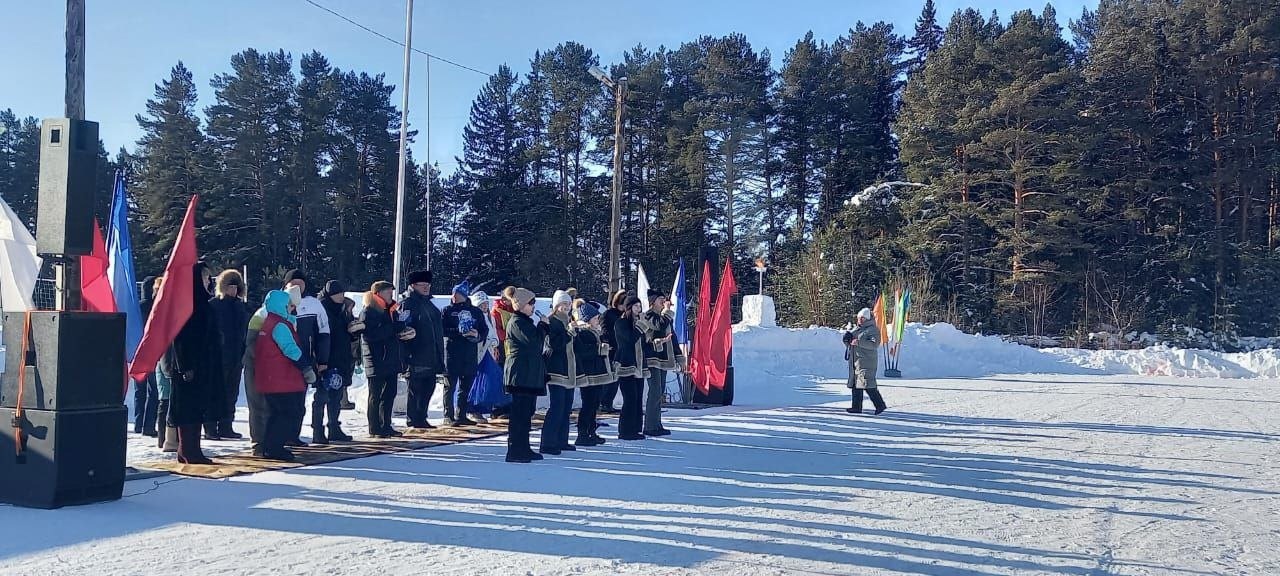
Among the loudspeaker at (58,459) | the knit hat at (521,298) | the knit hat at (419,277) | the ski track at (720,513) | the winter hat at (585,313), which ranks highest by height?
the knit hat at (419,277)

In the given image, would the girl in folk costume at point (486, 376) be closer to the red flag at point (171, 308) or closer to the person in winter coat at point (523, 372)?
the person in winter coat at point (523, 372)

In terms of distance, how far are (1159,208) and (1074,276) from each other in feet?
17.7

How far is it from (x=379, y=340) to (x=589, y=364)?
2451 mm

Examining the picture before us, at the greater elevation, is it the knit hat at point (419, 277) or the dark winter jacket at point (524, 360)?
the knit hat at point (419, 277)

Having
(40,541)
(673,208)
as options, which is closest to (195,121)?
A: (673,208)

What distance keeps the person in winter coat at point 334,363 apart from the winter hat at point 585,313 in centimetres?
258

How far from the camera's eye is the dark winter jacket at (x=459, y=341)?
477 inches

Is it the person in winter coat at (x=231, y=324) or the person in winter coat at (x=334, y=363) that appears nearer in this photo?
the person in winter coat at (x=231, y=324)

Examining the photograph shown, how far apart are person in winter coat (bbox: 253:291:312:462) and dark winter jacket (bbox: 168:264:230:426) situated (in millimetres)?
386

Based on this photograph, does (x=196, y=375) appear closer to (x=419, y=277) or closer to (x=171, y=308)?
(x=171, y=308)

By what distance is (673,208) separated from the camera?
159 feet

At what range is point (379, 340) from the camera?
1081 centimetres

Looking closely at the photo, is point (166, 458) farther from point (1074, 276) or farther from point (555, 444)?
point (1074, 276)

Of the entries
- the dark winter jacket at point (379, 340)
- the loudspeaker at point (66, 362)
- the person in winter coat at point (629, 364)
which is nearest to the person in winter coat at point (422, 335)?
Result: the dark winter jacket at point (379, 340)
